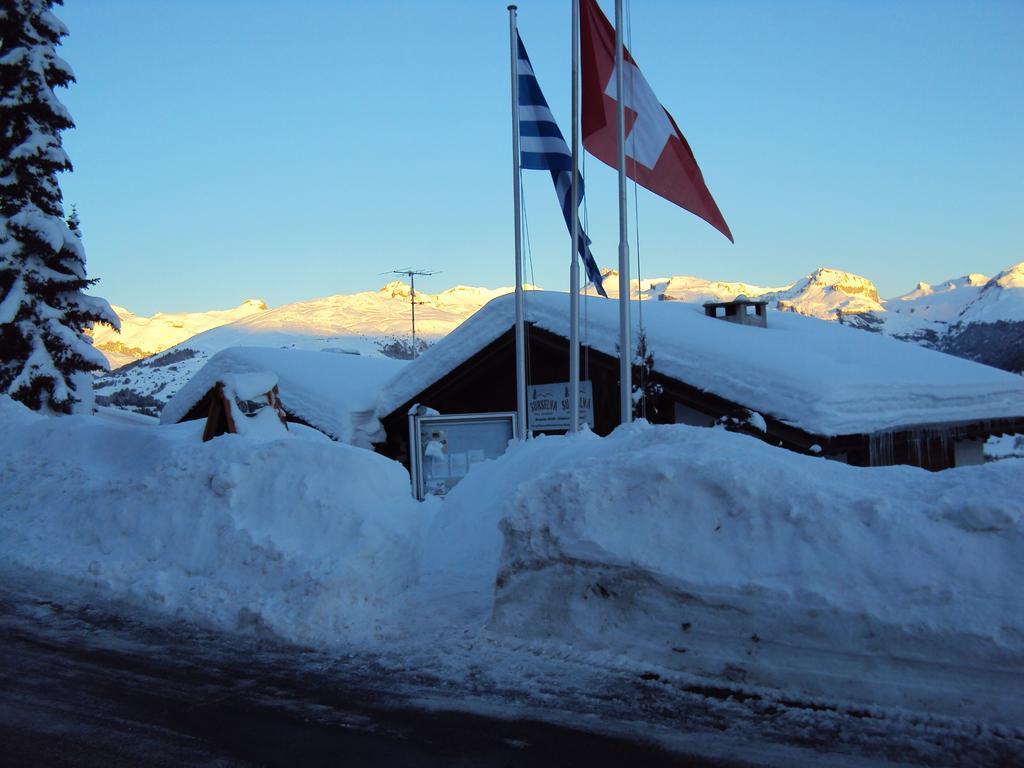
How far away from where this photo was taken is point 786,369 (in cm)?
1476

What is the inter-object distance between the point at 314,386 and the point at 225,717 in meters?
16.7

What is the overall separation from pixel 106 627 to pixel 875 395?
39.1ft

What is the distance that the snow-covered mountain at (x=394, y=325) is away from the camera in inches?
2998

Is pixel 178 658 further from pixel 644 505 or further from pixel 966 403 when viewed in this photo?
pixel 966 403

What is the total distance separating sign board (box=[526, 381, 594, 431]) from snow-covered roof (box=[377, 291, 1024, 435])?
1.14m

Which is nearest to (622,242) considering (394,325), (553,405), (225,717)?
(553,405)

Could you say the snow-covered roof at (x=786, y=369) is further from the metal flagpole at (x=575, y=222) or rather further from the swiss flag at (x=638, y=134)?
the swiss flag at (x=638, y=134)

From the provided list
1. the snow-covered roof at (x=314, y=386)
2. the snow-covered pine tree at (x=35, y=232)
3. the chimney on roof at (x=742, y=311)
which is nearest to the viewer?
the snow-covered pine tree at (x=35, y=232)

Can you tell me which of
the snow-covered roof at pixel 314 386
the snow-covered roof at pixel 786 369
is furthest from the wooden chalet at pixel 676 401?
the snow-covered roof at pixel 314 386

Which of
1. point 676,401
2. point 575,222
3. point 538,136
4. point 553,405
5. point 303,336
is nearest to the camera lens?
point 575,222

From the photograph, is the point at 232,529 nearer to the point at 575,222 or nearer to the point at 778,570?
the point at 778,570

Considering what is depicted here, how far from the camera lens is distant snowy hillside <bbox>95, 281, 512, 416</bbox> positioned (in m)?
79.9

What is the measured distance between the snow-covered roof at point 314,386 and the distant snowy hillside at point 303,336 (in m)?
38.6

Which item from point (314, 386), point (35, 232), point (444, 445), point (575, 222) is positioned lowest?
point (444, 445)
